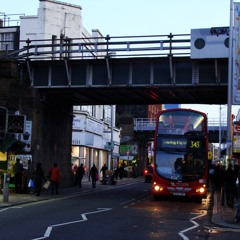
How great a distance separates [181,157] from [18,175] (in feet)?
29.4

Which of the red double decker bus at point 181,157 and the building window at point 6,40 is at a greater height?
the building window at point 6,40

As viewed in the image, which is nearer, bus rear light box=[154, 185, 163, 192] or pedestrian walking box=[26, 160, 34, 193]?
bus rear light box=[154, 185, 163, 192]

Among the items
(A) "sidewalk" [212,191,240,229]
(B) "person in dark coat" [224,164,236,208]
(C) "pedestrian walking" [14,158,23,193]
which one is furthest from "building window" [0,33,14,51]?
(A) "sidewalk" [212,191,240,229]

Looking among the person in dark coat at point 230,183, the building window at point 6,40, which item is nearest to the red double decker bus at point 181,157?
the person in dark coat at point 230,183

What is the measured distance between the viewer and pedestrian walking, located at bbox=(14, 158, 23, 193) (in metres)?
25.4

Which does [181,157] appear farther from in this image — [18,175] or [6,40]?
[6,40]

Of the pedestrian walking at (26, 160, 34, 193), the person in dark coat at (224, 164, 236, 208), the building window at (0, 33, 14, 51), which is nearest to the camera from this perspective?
the person in dark coat at (224, 164, 236, 208)

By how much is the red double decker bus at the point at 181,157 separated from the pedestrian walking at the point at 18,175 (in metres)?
7.45

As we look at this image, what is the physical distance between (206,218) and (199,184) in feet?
21.4

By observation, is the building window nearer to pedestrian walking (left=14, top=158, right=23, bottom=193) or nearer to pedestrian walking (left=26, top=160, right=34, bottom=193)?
pedestrian walking (left=26, top=160, right=34, bottom=193)

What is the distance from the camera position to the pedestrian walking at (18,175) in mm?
25359

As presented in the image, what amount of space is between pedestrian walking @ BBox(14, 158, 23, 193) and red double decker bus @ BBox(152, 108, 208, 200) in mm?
7449

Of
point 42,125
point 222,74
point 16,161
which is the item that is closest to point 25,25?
point 42,125

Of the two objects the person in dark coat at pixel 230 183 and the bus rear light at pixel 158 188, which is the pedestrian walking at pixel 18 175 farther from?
the person in dark coat at pixel 230 183
